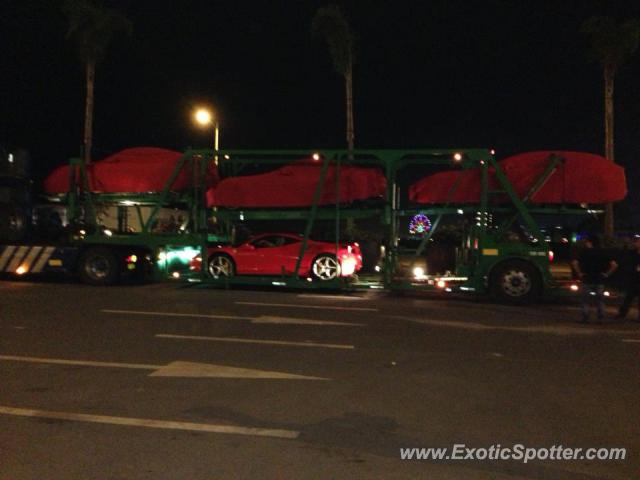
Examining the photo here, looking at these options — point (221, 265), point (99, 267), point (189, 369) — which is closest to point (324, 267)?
point (221, 265)

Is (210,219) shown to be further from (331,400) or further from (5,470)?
(5,470)

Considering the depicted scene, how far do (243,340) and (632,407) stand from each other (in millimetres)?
5192

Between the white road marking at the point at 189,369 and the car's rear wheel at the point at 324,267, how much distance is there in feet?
27.5

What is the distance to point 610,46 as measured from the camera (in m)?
24.8

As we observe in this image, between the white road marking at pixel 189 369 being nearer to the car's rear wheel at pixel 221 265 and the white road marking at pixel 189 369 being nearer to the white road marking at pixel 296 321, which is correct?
the white road marking at pixel 296 321

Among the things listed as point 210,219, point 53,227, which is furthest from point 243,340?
point 53,227

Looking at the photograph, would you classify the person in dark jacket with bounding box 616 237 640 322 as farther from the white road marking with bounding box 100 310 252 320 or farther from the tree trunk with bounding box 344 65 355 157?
the tree trunk with bounding box 344 65 355 157

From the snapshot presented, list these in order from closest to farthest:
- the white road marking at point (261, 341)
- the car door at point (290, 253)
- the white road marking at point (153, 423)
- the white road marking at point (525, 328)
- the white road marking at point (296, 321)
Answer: the white road marking at point (153, 423), the white road marking at point (261, 341), the white road marking at point (525, 328), the white road marking at point (296, 321), the car door at point (290, 253)

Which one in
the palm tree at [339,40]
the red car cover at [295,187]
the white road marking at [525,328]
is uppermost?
the palm tree at [339,40]

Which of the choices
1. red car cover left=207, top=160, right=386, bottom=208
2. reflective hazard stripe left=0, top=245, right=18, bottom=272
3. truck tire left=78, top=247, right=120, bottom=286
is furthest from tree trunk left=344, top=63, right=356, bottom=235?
reflective hazard stripe left=0, top=245, right=18, bottom=272

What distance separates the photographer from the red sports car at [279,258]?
16500mm

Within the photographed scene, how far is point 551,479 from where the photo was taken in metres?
4.80

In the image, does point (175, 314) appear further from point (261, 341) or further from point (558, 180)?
point (558, 180)

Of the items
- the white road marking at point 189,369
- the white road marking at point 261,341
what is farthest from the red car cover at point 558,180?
the white road marking at point 189,369
